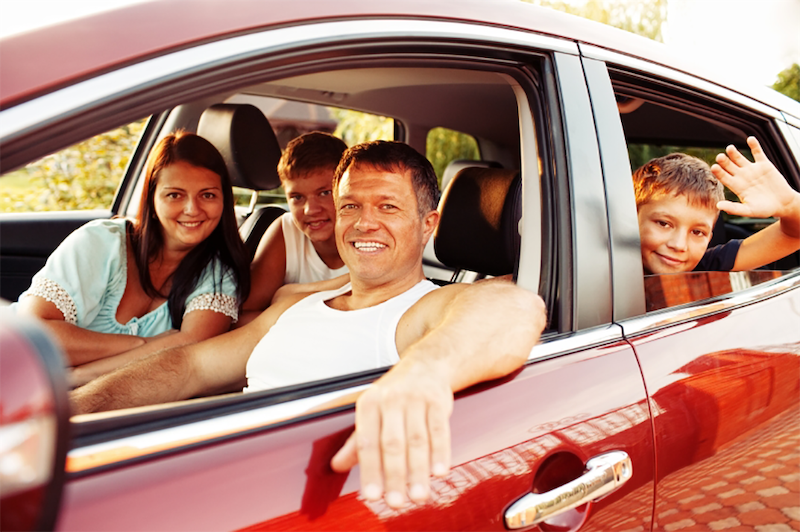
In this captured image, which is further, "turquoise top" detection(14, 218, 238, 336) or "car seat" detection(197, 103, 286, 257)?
"car seat" detection(197, 103, 286, 257)

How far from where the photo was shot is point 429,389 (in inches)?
38.1

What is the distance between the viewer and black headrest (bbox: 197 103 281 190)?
124 inches

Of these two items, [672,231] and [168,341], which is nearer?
[672,231]

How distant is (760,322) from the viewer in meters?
1.67

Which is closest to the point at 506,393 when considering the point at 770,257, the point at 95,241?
the point at 770,257

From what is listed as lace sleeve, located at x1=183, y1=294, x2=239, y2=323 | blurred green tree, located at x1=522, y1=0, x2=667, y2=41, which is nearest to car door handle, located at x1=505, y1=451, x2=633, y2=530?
lace sleeve, located at x1=183, y1=294, x2=239, y2=323

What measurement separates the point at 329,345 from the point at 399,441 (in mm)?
820

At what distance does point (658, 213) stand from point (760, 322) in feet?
1.52

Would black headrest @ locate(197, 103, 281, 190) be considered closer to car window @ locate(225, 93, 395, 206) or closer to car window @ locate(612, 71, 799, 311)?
car window @ locate(225, 93, 395, 206)

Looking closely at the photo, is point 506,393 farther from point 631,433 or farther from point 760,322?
point 760,322

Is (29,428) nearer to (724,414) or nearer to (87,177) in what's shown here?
(724,414)

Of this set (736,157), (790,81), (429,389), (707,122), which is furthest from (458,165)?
(790,81)

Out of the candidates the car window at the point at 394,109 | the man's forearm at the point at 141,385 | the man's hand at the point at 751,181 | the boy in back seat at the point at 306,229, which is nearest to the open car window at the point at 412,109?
the car window at the point at 394,109

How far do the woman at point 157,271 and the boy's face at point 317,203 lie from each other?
33cm
